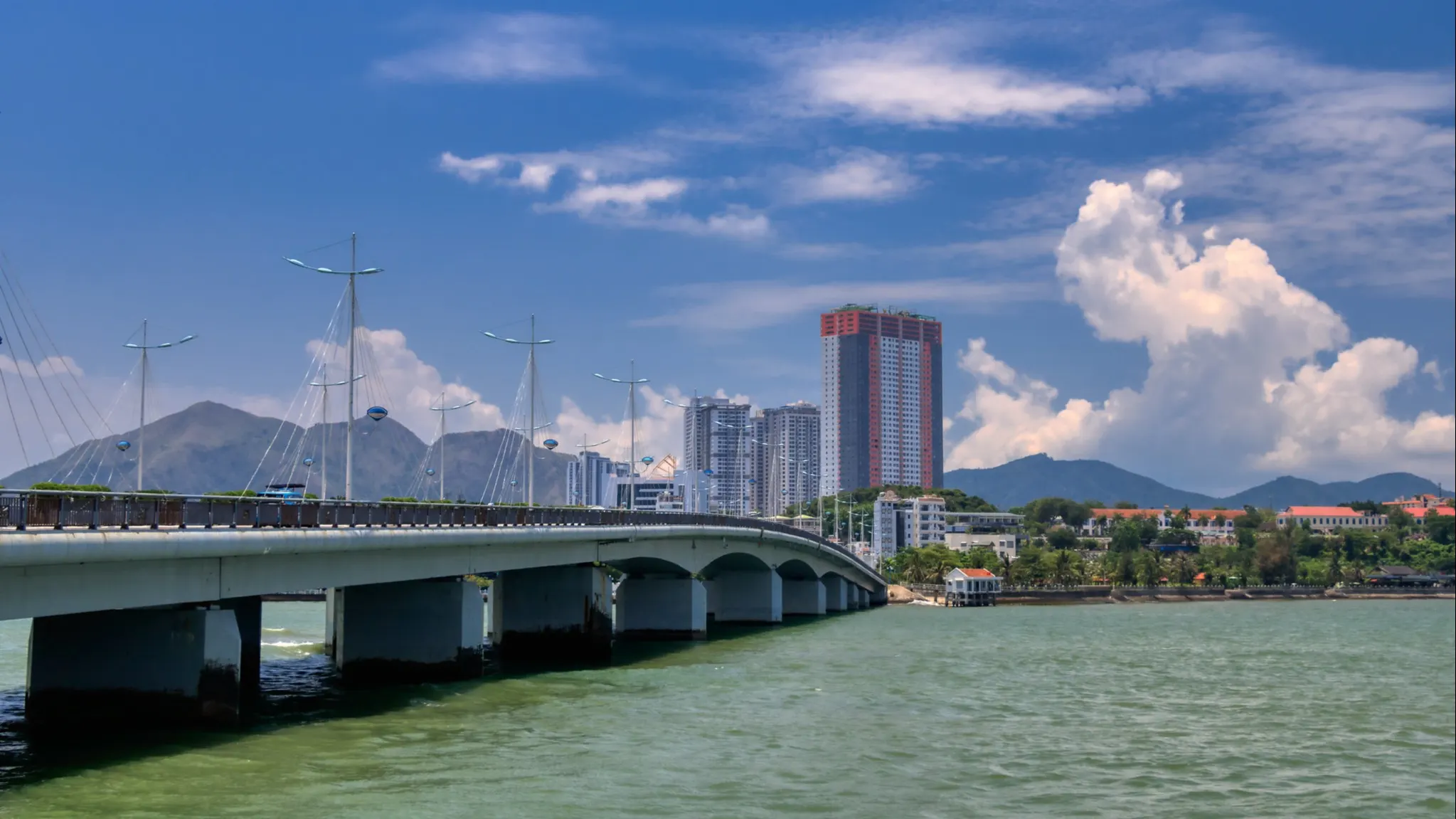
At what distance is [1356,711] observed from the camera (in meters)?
50.8

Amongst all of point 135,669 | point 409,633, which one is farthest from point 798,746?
point 409,633

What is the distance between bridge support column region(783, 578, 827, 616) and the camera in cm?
13562

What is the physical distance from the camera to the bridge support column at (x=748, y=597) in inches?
4464

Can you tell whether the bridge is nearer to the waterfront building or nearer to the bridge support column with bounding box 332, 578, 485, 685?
the bridge support column with bounding box 332, 578, 485, 685

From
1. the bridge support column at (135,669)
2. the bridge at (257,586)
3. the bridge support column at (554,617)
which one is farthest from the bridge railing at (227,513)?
the bridge support column at (554,617)

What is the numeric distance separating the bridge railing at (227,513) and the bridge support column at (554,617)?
5459 millimetres

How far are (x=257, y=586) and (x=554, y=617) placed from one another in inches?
1242

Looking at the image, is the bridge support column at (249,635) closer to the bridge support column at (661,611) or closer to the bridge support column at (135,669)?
the bridge support column at (135,669)

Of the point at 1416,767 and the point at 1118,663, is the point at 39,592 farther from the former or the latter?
the point at 1118,663

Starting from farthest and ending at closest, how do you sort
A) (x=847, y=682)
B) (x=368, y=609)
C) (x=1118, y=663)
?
(x=1118, y=663) < (x=847, y=682) < (x=368, y=609)

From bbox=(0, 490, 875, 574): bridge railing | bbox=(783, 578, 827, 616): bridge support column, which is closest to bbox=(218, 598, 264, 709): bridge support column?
bbox=(0, 490, 875, 574): bridge railing

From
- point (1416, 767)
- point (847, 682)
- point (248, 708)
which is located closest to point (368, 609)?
point (248, 708)

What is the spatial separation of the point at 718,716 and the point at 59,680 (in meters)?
20.5

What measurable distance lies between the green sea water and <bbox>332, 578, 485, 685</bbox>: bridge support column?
144cm
